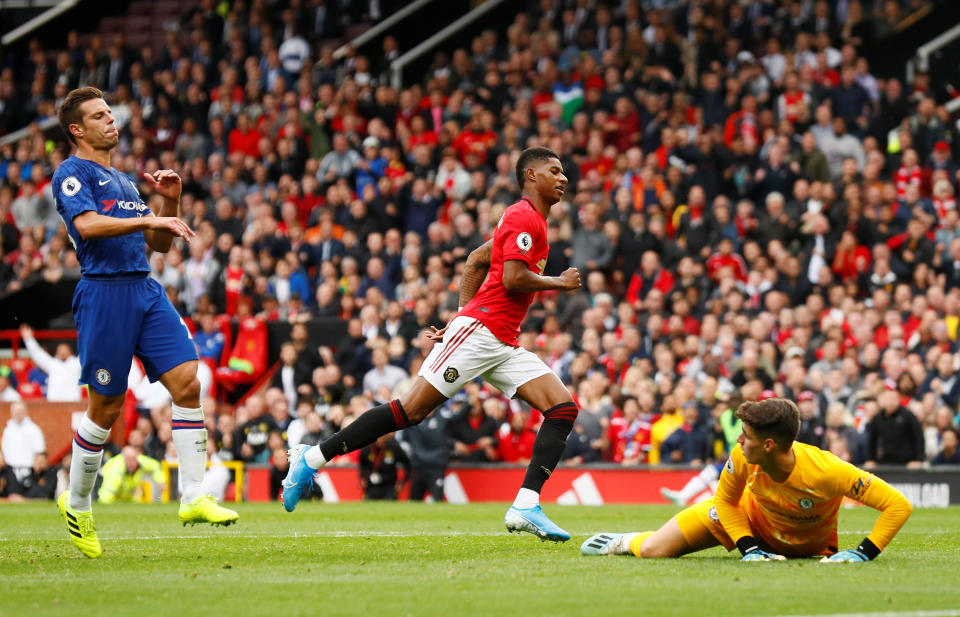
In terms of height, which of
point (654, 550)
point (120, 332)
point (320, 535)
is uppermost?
point (120, 332)

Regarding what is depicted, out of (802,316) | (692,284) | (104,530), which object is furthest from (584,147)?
(104,530)

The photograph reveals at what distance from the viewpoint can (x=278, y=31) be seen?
91.0ft

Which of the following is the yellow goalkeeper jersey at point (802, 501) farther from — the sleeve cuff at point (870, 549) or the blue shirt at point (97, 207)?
the blue shirt at point (97, 207)

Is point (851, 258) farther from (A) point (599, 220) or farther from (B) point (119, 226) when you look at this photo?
(B) point (119, 226)

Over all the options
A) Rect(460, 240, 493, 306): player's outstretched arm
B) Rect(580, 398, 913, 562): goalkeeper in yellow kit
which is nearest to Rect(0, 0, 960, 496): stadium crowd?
Rect(460, 240, 493, 306): player's outstretched arm

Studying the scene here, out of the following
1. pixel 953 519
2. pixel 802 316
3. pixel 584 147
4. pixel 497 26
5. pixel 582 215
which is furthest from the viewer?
pixel 497 26

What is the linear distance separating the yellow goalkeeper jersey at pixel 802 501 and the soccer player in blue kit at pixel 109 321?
292 centimetres

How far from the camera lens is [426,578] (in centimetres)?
705

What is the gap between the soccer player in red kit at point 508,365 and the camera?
8820 mm

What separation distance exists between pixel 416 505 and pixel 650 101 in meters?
8.76

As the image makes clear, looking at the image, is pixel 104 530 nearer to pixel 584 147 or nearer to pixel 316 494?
pixel 316 494

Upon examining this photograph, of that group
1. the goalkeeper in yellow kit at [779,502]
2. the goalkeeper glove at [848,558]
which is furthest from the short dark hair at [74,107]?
the goalkeeper glove at [848,558]

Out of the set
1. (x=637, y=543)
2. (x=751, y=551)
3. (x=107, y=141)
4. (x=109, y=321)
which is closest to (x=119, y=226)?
(x=109, y=321)

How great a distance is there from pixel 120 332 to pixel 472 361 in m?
2.14
